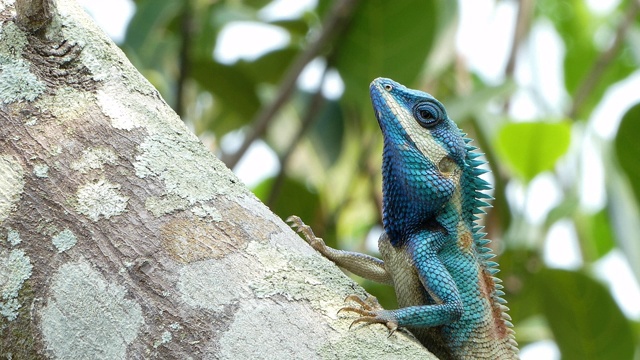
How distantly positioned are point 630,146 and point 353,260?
2.61m

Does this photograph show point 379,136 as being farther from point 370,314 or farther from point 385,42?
point 370,314

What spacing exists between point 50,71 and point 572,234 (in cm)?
541

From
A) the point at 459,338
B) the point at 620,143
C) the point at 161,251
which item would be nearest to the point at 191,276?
the point at 161,251

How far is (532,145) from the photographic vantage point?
17.0 ft

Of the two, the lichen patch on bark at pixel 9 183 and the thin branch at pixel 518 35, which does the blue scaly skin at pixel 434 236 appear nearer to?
the lichen patch on bark at pixel 9 183

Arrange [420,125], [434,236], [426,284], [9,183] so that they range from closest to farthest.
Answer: [9,183] < [426,284] < [434,236] < [420,125]

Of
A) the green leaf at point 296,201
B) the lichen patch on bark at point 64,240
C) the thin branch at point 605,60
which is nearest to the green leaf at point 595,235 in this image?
the thin branch at point 605,60

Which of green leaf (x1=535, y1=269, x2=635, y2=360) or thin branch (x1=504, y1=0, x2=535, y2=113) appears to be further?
thin branch (x1=504, y1=0, x2=535, y2=113)

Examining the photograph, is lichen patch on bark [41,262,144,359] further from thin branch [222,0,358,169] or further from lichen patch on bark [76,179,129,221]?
thin branch [222,0,358,169]

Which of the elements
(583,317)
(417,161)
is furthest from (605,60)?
(417,161)

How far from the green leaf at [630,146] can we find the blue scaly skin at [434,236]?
194cm

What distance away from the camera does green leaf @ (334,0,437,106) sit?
5418mm

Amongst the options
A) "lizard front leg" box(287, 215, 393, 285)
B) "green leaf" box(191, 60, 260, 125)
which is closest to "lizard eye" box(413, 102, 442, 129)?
"lizard front leg" box(287, 215, 393, 285)

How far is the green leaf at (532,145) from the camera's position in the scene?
509cm
